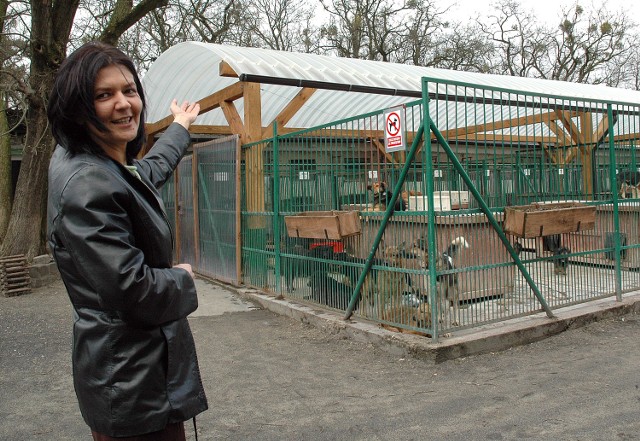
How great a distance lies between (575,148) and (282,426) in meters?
4.69

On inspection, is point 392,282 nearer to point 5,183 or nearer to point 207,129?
point 207,129

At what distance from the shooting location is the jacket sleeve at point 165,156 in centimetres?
212

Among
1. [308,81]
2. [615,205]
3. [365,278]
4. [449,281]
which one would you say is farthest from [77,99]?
[308,81]

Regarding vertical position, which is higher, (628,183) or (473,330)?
(628,183)

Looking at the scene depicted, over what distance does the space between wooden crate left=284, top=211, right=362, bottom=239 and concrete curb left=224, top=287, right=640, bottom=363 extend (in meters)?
0.94

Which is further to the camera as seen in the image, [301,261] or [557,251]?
[301,261]

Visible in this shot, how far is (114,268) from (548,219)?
16.4ft

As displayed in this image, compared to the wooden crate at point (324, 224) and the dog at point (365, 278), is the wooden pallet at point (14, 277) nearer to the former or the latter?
the wooden crate at point (324, 224)

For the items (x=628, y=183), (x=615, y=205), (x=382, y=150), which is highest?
(x=382, y=150)

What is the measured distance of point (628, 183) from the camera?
6801mm

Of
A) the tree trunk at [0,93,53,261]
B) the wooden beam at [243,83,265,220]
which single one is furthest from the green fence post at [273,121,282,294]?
the tree trunk at [0,93,53,261]

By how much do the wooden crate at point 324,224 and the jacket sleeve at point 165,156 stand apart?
3571 millimetres

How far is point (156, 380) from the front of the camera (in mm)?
1572

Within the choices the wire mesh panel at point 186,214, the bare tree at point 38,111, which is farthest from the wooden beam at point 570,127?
the bare tree at point 38,111
